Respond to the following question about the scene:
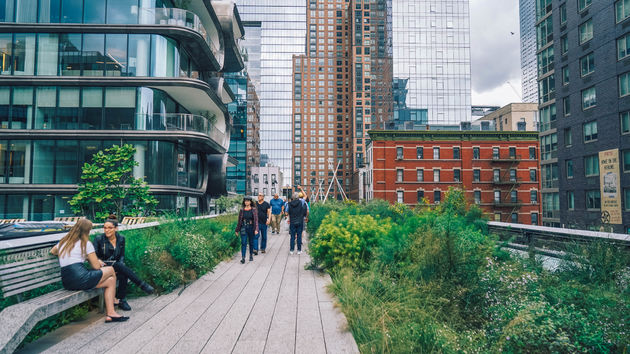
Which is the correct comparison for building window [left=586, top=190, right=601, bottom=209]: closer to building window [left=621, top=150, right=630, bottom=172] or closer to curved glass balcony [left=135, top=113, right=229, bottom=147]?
building window [left=621, top=150, right=630, bottom=172]

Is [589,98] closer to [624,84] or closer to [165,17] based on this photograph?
[624,84]

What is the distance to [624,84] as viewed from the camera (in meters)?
29.8

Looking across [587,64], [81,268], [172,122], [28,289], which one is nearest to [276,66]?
[587,64]

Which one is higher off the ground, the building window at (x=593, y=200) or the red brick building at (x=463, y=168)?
the red brick building at (x=463, y=168)

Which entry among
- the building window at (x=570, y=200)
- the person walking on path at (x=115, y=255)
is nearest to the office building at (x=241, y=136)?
the building window at (x=570, y=200)

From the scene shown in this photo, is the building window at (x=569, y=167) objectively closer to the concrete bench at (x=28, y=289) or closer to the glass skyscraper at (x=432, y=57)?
the concrete bench at (x=28, y=289)

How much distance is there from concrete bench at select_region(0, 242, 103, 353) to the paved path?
46cm

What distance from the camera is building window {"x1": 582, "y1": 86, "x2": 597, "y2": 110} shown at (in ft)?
109

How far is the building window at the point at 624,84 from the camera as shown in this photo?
96.6 feet

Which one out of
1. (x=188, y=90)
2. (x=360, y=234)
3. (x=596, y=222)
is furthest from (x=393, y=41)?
(x=360, y=234)

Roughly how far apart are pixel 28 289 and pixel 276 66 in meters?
140

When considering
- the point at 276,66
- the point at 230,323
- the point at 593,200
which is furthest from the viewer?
the point at 276,66

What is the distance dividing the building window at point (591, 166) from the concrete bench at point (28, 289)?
38.7 metres

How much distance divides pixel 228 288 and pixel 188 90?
67.8 feet
